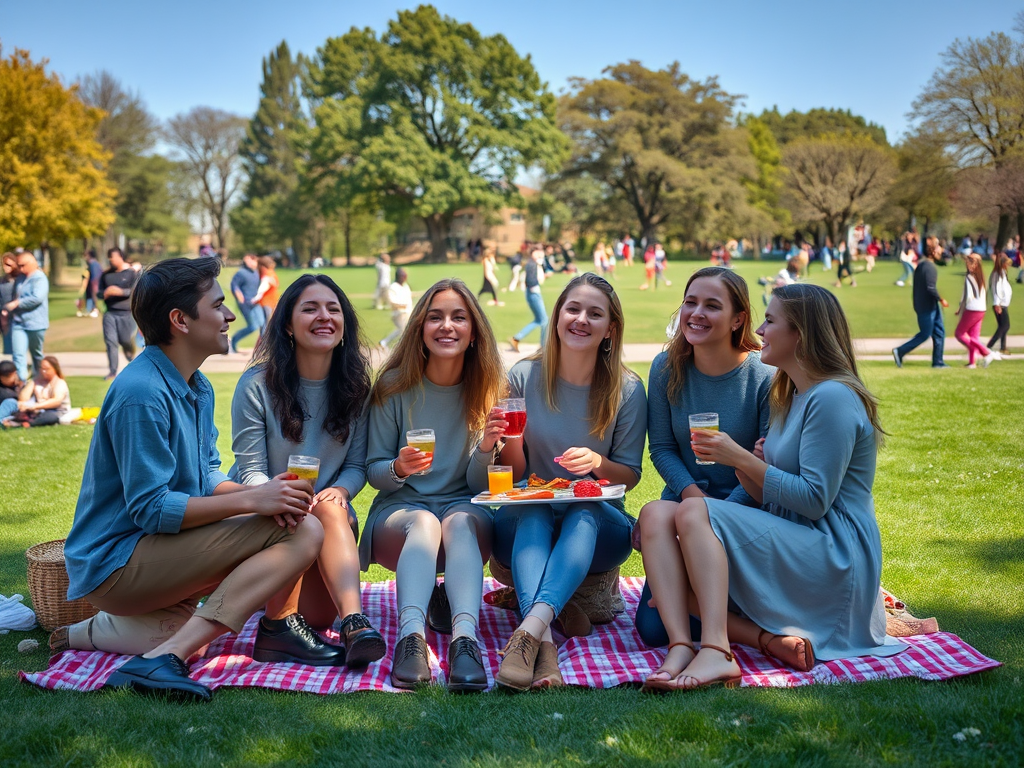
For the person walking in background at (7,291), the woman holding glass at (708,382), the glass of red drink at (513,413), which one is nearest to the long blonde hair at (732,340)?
the woman holding glass at (708,382)

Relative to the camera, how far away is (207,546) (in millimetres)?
3402

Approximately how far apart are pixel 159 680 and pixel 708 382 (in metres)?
2.69

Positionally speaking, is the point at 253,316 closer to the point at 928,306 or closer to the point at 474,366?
the point at 928,306

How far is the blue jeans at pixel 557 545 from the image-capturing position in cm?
363

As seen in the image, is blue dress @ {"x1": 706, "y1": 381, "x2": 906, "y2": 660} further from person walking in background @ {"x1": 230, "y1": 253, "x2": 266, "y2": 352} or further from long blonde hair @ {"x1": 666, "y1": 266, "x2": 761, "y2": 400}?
person walking in background @ {"x1": 230, "y1": 253, "x2": 266, "y2": 352}

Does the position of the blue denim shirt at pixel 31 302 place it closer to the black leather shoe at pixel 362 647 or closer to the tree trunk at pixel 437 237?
the black leather shoe at pixel 362 647

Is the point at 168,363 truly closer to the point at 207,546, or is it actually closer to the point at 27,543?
the point at 207,546

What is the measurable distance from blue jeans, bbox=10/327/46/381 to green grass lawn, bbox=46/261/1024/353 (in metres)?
4.58

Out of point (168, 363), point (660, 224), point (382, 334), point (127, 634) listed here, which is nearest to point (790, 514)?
point (168, 363)

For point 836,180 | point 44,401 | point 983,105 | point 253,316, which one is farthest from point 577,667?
point 836,180

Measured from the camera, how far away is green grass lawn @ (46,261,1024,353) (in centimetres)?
2081

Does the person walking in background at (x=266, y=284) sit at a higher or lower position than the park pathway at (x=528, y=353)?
higher

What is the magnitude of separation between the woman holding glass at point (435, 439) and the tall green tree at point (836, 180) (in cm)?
6588

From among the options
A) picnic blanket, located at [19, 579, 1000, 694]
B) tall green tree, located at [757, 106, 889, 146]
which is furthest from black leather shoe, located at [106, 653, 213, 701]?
tall green tree, located at [757, 106, 889, 146]
